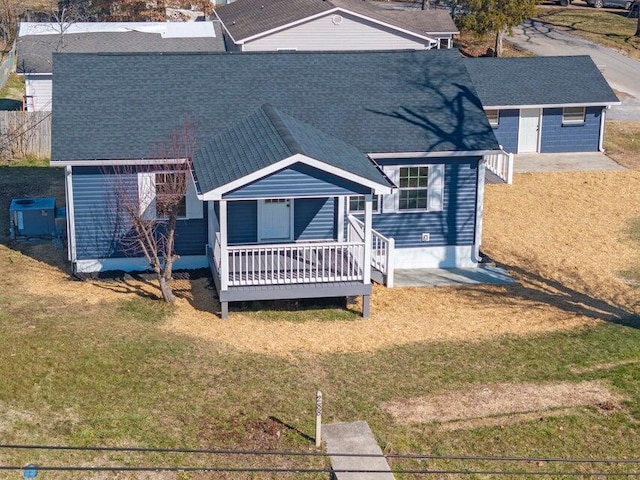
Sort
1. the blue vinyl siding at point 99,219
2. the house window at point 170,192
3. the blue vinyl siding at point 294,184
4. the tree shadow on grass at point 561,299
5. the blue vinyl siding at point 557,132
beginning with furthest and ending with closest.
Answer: the blue vinyl siding at point 557,132
the blue vinyl siding at point 99,219
the tree shadow on grass at point 561,299
the house window at point 170,192
the blue vinyl siding at point 294,184

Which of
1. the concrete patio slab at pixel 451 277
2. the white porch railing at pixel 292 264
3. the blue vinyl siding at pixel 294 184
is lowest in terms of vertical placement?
the concrete patio slab at pixel 451 277

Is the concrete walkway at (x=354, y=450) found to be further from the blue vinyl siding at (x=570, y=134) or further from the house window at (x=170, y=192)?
the blue vinyl siding at (x=570, y=134)

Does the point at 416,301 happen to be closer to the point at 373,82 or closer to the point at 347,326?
the point at 347,326

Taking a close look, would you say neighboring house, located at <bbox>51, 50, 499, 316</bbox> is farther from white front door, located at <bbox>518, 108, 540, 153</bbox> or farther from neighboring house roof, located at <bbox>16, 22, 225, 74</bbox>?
neighboring house roof, located at <bbox>16, 22, 225, 74</bbox>

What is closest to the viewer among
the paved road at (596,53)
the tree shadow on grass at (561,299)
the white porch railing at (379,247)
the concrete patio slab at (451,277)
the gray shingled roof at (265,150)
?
the gray shingled roof at (265,150)

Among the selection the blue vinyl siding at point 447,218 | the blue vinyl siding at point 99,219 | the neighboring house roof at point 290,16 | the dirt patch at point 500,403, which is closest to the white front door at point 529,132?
the neighboring house roof at point 290,16

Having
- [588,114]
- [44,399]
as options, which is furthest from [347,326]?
[588,114]

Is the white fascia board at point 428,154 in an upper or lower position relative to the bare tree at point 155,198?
upper
